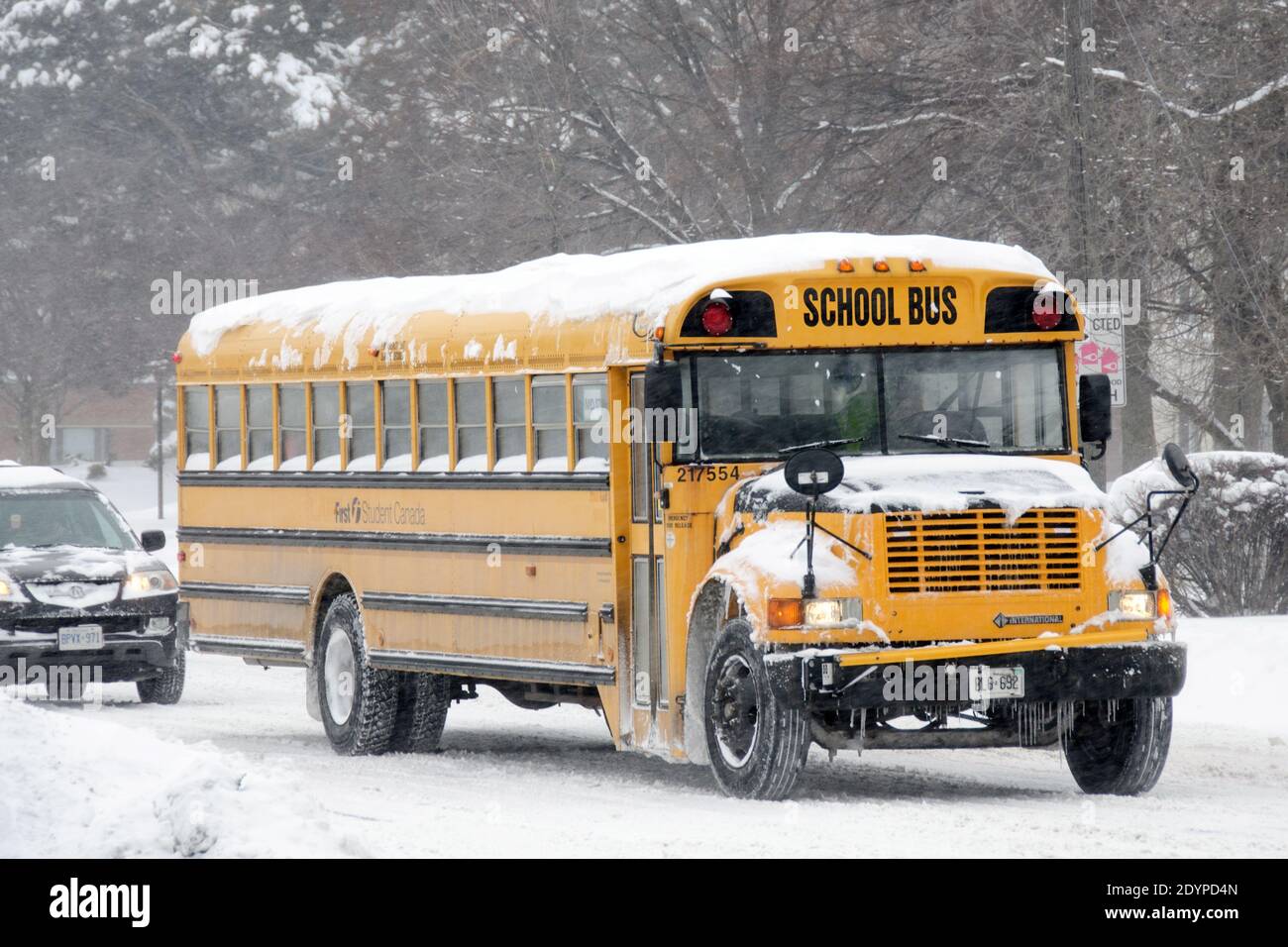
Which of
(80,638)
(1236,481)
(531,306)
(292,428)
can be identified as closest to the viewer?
(531,306)

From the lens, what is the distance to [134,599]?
16125 millimetres

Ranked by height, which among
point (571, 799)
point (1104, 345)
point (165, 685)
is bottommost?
point (165, 685)

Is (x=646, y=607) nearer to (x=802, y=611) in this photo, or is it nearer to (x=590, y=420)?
(x=590, y=420)

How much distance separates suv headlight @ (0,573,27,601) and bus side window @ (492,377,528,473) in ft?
16.2

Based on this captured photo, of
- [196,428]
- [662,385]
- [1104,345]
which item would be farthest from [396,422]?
[1104,345]

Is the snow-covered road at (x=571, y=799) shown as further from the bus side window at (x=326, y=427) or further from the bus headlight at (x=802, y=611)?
the bus side window at (x=326, y=427)

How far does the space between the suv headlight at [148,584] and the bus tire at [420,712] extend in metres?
3.30

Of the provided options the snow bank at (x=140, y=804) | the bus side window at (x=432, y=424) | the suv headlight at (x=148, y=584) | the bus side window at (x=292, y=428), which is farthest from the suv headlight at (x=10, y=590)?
the snow bank at (x=140, y=804)

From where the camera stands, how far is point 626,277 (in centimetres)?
1125

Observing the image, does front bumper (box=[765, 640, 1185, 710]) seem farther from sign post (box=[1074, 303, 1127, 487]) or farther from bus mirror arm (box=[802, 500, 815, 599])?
sign post (box=[1074, 303, 1127, 487])

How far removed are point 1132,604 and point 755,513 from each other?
5.33 ft

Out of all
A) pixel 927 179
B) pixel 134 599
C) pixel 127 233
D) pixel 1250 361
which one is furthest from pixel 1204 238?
pixel 127 233

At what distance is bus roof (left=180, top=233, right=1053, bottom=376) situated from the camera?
35.4ft

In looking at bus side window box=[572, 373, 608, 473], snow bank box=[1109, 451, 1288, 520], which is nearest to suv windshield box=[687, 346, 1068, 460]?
bus side window box=[572, 373, 608, 473]
